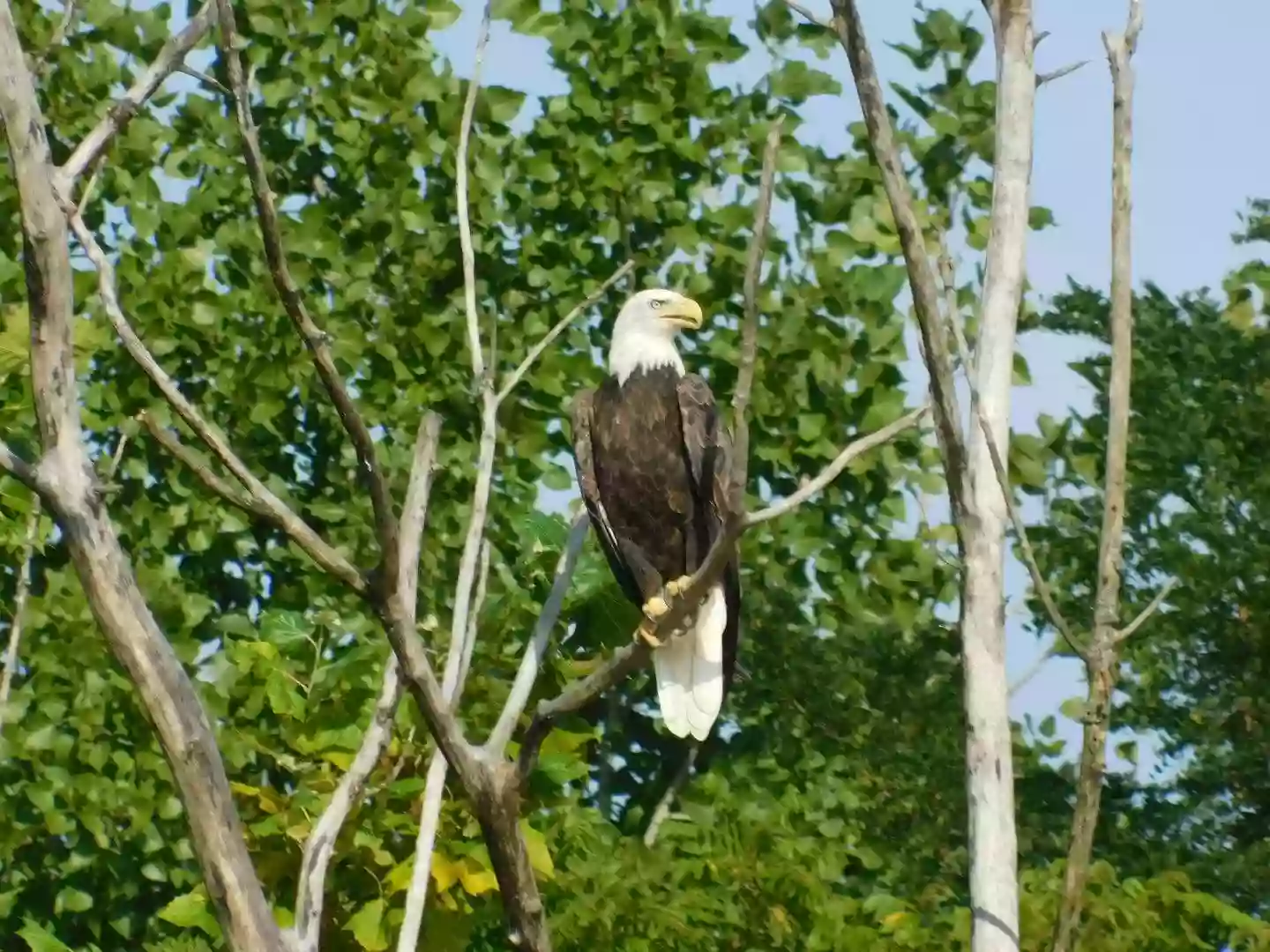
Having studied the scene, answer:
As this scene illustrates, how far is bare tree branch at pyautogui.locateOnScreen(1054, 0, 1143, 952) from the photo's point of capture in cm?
274

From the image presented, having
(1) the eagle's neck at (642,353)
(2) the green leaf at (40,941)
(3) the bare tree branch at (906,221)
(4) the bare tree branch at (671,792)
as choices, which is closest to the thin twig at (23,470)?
(3) the bare tree branch at (906,221)

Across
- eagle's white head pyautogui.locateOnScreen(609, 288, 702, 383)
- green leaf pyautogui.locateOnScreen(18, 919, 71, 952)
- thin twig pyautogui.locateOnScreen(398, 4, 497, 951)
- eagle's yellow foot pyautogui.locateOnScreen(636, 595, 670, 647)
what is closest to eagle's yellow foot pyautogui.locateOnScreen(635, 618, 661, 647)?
eagle's yellow foot pyautogui.locateOnScreen(636, 595, 670, 647)

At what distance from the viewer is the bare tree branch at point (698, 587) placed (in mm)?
3053

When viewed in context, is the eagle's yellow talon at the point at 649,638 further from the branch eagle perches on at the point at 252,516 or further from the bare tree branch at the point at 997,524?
the bare tree branch at the point at 997,524

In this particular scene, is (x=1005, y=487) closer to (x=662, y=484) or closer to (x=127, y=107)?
(x=127, y=107)

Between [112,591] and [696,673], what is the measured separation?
7.91 feet

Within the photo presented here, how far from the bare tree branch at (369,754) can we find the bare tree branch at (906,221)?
3.03ft

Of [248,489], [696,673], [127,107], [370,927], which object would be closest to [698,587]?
[248,489]

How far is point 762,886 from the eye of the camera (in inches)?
195

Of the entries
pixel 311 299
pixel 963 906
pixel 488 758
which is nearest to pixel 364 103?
pixel 311 299

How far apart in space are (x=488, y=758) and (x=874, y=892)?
2.25 m

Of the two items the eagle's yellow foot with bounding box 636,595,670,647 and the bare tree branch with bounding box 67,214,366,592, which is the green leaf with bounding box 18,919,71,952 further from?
the bare tree branch with bounding box 67,214,366,592

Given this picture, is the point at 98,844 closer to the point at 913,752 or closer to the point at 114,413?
the point at 114,413

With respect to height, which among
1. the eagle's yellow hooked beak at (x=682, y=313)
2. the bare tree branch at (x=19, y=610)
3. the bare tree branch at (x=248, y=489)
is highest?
the eagle's yellow hooked beak at (x=682, y=313)
